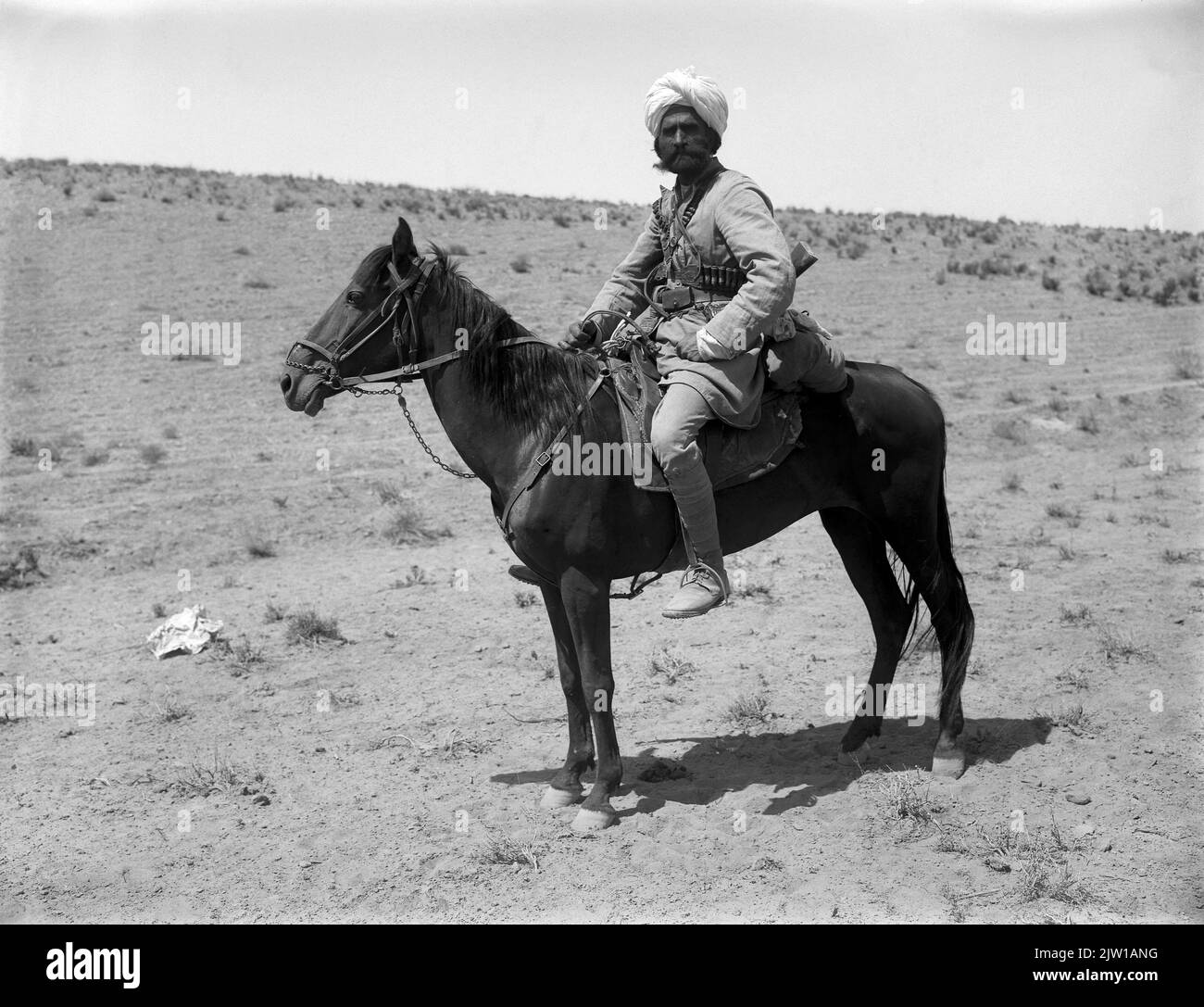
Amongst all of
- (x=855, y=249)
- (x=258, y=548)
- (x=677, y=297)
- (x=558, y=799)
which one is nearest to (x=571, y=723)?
(x=558, y=799)

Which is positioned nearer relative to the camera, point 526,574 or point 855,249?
point 526,574

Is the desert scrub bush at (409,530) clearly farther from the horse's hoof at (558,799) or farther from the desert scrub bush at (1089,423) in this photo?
the desert scrub bush at (1089,423)

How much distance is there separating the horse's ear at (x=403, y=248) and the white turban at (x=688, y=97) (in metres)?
1.29

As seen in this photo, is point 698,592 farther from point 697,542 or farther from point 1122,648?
point 1122,648

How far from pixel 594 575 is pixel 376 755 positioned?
2101 mm

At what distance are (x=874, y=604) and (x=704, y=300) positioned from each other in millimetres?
2086

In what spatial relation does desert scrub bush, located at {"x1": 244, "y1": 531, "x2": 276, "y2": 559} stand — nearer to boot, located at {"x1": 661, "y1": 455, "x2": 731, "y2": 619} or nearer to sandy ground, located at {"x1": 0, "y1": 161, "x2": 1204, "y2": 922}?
sandy ground, located at {"x1": 0, "y1": 161, "x2": 1204, "y2": 922}

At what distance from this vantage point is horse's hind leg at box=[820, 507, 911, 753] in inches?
245

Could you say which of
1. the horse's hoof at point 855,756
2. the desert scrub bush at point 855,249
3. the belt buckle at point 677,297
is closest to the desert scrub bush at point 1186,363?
the desert scrub bush at point 855,249

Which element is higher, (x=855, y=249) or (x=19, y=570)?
(x=855, y=249)

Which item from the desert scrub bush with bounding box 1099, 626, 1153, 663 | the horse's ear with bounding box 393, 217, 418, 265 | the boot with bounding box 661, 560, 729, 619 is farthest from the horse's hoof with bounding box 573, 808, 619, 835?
the desert scrub bush with bounding box 1099, 626, 1153, 663

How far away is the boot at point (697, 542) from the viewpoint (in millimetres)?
5094

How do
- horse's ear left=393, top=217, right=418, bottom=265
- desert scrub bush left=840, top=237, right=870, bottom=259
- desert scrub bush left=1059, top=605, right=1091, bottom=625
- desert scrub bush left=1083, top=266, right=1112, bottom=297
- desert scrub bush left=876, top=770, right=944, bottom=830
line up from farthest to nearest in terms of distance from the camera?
desert scrub bush left=840, top=237, right=870, bottom=259 < desert scrub bush left=1083, top=266, right=1112, bottom=297 < desert scrub bush left=1059, top=605, right=1091, bottom=625 < desert scrub bush left=876, top=770, right=944, bottom=830 < horse's ear left=393, top=217, right=418, bottom=265

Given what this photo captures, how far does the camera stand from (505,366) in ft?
17.4
